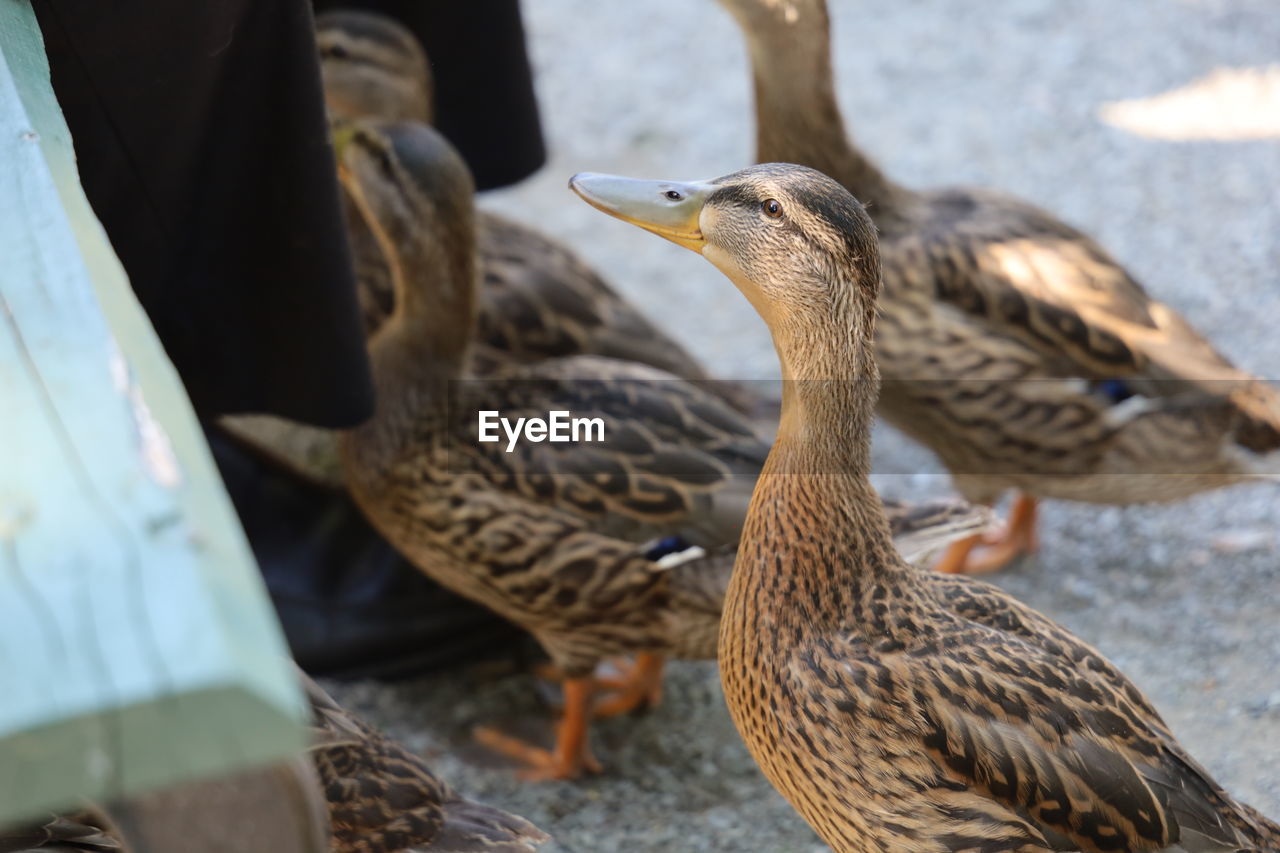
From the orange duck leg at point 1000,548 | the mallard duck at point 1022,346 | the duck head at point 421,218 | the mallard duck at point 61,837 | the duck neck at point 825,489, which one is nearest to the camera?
the mallard duck at point 61,837

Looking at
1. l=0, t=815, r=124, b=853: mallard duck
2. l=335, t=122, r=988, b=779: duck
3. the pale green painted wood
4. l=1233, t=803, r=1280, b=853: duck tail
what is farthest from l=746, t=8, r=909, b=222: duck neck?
the pale green painted wood

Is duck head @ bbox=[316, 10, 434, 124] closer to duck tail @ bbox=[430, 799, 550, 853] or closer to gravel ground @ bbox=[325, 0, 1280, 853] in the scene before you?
gravel ground @ bbox=[325, 0, 1280, 853]

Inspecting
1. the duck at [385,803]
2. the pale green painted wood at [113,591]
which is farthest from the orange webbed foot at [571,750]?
the pale green painted wood at [113,591]

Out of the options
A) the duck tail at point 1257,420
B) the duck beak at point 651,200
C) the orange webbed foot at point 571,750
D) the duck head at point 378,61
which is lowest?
the orange webbed foot at point 571,750

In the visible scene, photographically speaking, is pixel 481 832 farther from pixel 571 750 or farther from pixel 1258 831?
pixel 1258 831

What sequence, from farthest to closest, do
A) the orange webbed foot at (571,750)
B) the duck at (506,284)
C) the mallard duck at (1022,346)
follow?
1. the duck at (506,284)
2. the mallard duck at (1022,346)
3. the orange webbed foot at (571,750)

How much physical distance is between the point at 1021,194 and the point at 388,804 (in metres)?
3.72

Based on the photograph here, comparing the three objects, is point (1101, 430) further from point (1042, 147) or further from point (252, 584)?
point (252, 584)

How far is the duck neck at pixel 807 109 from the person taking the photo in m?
3.46

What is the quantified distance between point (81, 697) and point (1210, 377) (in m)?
3.06

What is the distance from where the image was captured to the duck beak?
85.0 inches

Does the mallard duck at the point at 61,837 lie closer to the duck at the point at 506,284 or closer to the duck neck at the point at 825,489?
the duck neck at the point at 825,489

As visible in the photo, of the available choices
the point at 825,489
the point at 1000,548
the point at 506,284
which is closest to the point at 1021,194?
the point at 1000,548

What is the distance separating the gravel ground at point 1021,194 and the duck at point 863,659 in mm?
743
